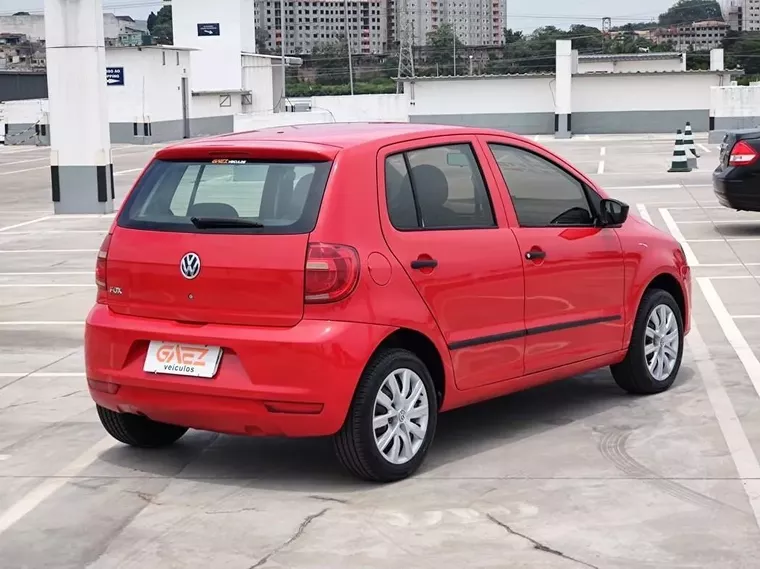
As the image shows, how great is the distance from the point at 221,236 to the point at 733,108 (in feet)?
145

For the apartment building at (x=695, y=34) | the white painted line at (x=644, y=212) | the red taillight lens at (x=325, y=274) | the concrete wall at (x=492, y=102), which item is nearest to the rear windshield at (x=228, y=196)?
the red taillight lens at (x=325, y=274)

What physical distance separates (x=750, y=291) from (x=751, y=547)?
293 inches

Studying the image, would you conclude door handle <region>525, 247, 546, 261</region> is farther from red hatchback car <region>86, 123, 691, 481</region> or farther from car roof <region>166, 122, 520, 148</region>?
car roof <region>166, 122, 520, 148</region>

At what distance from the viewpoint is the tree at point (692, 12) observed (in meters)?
156

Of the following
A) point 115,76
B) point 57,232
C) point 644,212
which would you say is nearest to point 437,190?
point 57,232

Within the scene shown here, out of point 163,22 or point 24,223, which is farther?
point 163,22

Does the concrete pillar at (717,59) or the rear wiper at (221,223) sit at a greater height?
the concrete pillar at (717,59)

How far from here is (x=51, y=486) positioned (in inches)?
242

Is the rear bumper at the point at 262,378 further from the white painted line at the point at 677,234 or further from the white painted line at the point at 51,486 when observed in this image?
the white painted line at the point at 677,234

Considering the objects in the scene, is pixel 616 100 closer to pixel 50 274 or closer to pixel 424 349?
pixel 50 274

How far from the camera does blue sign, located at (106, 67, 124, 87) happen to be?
174 ft

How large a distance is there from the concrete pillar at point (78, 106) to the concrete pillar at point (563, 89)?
34.5 m

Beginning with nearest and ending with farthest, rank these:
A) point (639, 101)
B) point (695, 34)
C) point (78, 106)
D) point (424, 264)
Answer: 1. point (424, 264)
2. point (78, 106)
3. point (639, 101)
4. point (695, 34)

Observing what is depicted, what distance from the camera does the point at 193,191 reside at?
6.26 m
